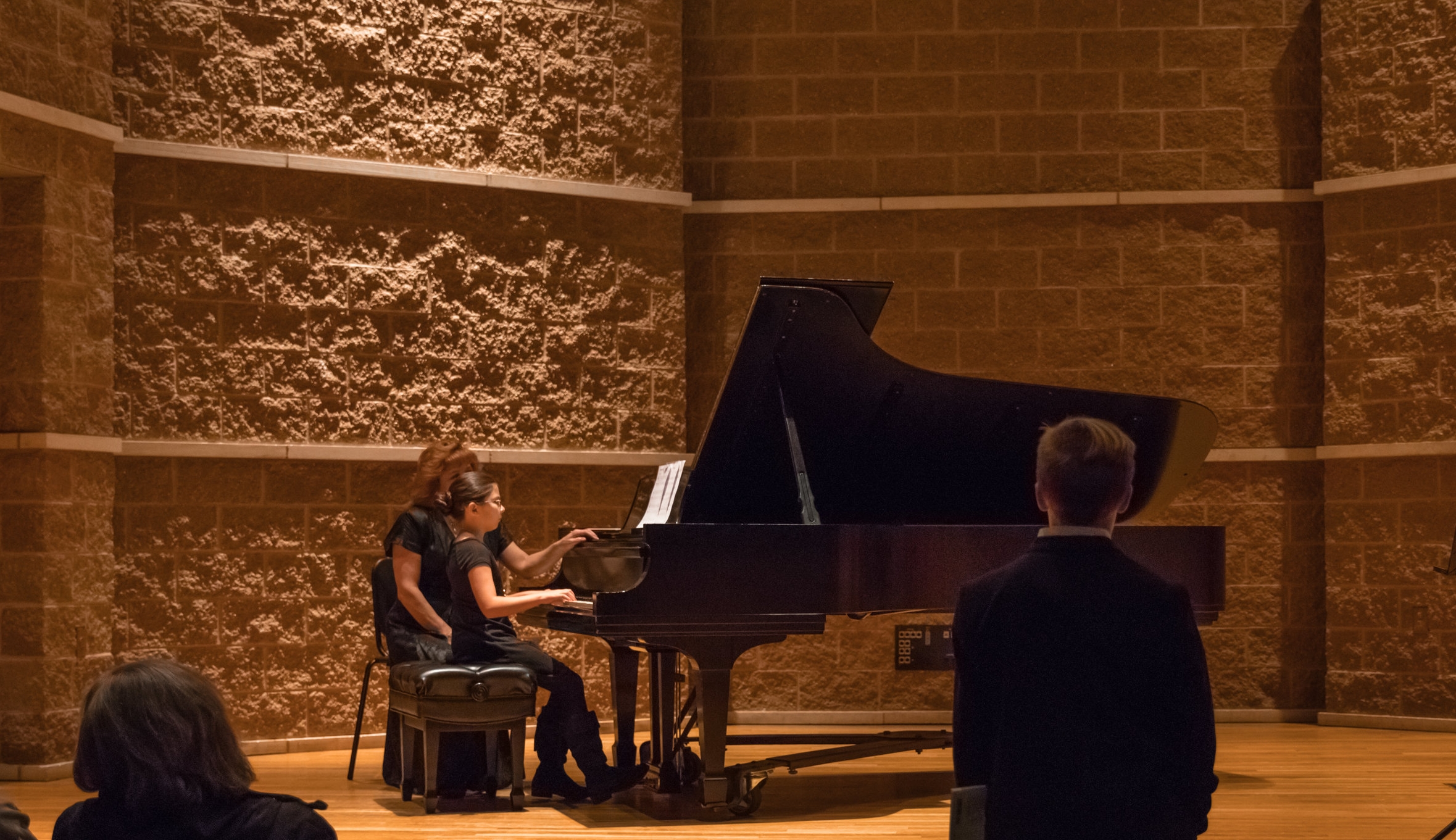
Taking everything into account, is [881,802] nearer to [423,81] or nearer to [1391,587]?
[1391,587]

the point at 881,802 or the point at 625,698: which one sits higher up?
the point at 625,698

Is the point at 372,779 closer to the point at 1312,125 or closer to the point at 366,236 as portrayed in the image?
the point at 366,236

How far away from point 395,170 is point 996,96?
10.5 ft

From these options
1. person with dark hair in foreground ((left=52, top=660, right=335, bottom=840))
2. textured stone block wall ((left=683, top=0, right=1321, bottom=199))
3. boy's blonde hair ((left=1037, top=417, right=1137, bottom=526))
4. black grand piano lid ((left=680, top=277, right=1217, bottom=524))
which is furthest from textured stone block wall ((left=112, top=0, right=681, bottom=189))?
person with dark hair in foreground ((left=52, top=660, right=335, bottom=840))

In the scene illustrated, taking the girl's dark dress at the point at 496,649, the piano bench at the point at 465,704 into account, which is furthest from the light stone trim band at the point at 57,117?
the piano bench at the point at 465,704

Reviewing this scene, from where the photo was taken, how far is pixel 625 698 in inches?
229

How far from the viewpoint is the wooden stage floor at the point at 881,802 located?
16.4ft

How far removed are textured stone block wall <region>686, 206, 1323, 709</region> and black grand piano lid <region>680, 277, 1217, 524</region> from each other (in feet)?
8.23

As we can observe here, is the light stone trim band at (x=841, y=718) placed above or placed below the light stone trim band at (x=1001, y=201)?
below

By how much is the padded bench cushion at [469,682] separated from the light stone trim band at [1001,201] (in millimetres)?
3645

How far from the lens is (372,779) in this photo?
247 inches

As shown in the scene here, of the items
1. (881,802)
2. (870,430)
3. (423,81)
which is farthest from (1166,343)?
(423,81)

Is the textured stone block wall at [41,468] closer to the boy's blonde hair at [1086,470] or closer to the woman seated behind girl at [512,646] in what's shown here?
the woman seated behind girl at [512,646]

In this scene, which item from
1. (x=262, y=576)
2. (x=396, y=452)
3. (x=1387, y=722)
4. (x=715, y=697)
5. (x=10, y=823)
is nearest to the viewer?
(x=10, y=823)
